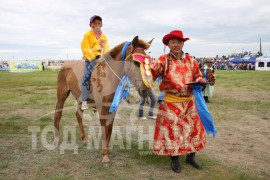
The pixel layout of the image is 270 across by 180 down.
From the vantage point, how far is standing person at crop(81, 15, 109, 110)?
189 inches

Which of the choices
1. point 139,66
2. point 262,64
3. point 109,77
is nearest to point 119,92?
point 109,77

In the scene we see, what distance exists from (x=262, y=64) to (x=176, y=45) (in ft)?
150

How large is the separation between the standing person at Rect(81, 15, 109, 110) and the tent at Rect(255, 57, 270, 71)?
144ft

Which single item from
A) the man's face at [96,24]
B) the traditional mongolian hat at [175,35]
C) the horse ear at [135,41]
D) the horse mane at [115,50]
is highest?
the man's face at [96,24]

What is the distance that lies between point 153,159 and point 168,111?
1163mm

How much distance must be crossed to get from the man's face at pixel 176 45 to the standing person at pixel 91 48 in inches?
59.2

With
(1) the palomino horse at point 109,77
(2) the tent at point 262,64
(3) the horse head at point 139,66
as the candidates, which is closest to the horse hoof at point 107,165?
(1) the palomino horse at point 109,77

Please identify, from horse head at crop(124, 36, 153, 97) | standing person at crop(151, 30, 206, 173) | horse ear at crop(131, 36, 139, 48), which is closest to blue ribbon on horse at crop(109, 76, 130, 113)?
horse head at crop(124, 36, 153, 97)

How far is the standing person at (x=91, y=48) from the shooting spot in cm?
480

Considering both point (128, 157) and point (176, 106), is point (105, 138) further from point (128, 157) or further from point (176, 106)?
point (176, 106)

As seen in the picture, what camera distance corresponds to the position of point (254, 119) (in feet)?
25.8

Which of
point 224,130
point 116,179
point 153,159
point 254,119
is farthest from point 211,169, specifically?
point 254,119

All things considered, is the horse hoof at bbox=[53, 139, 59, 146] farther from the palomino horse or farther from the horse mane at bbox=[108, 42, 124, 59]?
the horse mane at bbox=[108, 42, 124, 59]

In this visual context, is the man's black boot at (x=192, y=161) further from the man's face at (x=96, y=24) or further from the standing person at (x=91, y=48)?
the man's face at (x=96, y=24)
